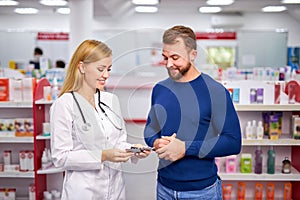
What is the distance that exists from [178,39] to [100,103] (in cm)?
49

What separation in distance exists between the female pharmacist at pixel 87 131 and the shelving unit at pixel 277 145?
64.9 inches

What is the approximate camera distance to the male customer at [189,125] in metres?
1.67

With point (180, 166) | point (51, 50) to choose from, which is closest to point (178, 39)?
point (180, 166)

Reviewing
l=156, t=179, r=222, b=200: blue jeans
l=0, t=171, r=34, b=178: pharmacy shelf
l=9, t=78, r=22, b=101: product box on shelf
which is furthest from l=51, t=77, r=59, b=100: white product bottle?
l=156, t=179, r=222, b=200: blue jeans

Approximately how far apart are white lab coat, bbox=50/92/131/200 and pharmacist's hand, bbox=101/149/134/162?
0.13 ft

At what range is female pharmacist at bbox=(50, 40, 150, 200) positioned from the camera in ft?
5.54

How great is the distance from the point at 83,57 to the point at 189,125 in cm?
57

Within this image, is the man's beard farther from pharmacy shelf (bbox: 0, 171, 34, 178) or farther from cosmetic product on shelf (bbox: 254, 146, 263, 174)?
pharmacy shelf (bbox: 0, 171, 34, 178)

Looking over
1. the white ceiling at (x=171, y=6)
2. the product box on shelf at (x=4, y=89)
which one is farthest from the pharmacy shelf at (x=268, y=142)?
the white ceiling at (x=171, y=6)

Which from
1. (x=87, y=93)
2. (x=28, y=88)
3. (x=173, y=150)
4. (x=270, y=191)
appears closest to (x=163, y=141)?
(x=173, y=150)

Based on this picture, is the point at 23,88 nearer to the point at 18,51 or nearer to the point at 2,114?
the point at 2,114

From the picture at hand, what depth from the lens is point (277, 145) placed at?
11.0 feet

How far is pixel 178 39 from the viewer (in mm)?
1669

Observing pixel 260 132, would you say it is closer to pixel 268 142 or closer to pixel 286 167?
pixel 268 142
